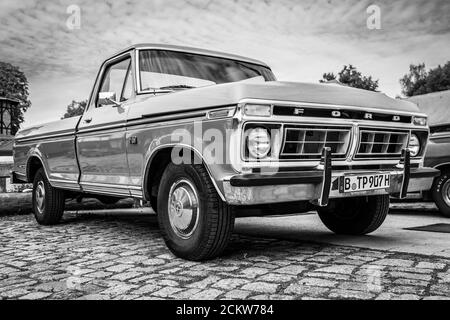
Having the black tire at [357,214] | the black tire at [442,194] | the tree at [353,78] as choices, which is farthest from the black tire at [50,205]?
the tree at [353,78]

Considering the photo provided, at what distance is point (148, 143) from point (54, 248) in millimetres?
1518

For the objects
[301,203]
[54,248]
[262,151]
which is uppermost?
[262,151]

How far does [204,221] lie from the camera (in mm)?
3623

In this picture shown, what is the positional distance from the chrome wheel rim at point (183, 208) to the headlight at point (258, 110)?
786 mm

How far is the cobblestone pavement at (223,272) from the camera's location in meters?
2.90

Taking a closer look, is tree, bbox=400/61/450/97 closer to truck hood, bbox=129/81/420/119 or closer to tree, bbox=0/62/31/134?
tree, bbox=0/62/31/134

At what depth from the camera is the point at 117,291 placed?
3.02 metres

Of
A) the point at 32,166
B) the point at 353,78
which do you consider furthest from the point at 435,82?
the point at 32,166

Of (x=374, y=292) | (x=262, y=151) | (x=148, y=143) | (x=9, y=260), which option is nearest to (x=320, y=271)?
(x=374, y=292)

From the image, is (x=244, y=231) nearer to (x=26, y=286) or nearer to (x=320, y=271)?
(x=320, y=271)

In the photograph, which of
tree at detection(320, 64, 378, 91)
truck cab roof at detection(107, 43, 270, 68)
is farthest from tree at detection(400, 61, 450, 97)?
truck cab roof at detection(107, 43, 270, 68)

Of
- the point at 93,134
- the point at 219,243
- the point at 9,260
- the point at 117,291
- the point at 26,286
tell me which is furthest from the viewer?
the point at 93,134

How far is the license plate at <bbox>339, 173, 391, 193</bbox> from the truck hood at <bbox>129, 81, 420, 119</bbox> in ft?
1.87

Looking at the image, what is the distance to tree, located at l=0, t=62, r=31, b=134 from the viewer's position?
54.8m
